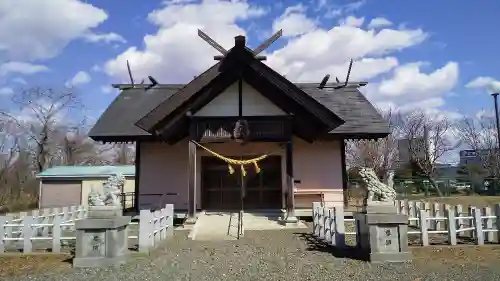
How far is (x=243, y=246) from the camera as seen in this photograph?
10.1m

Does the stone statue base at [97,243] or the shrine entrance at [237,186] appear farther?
the shrine entrance at [237,186]

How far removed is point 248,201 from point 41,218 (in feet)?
25.6

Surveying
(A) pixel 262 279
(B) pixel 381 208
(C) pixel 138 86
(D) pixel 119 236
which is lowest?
(A) pixel 262 279

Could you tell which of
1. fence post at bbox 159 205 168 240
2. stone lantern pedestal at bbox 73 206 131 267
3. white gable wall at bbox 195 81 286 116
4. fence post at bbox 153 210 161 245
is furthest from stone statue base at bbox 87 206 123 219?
white gable wall at bbox 195 81 286 116

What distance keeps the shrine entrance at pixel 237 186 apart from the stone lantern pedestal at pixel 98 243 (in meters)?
8.32

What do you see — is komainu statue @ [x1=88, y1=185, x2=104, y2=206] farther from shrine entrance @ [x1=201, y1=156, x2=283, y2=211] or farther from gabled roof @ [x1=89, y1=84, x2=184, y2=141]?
shrine entrance @ [x1=201, y1=156, x2=283, y2=211]

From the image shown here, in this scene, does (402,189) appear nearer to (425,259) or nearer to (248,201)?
(248,201)

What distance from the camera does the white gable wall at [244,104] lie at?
48.4 ft

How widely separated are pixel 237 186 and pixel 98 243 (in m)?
8.93

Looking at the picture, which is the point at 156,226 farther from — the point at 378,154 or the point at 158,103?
the point at 378,154

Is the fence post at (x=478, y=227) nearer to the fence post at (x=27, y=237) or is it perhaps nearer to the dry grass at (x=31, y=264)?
the dry grass at (x=31, y=264)

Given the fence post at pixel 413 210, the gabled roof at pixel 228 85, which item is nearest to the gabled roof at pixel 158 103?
the gabled roof at pixel 228 85

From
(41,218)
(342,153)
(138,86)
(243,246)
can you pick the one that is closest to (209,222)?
(243,246)

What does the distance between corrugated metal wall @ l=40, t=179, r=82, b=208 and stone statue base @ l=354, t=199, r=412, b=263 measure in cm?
2891
